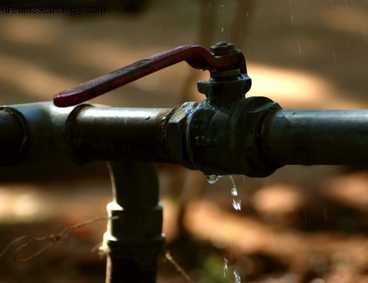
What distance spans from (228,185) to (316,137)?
347 cm

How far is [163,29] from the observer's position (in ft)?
24.0

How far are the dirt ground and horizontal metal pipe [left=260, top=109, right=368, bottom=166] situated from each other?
1237 millimetres

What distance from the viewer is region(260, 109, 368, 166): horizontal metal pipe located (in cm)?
137

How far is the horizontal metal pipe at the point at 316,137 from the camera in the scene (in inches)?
53.9

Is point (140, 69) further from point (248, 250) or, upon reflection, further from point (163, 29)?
point (163, 29)

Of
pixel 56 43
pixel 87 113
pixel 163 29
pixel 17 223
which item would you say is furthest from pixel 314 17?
pixel 87 113

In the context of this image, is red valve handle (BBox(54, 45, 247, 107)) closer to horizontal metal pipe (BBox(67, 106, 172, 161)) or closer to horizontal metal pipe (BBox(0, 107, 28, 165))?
horizontal metal pipe (BBox(67, 106, 172, 161))

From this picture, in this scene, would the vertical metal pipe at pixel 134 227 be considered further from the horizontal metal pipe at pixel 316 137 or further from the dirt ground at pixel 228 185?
the dirt ground at pixel 228 185

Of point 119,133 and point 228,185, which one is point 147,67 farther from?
point 228,185

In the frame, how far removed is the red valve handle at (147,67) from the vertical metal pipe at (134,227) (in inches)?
12.8

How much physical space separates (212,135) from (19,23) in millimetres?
6382

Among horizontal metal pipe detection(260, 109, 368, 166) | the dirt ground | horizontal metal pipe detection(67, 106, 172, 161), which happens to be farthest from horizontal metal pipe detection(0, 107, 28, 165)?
the dirt ground

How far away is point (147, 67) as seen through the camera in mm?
1464

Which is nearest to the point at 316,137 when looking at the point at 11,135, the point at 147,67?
the point at 147,67
